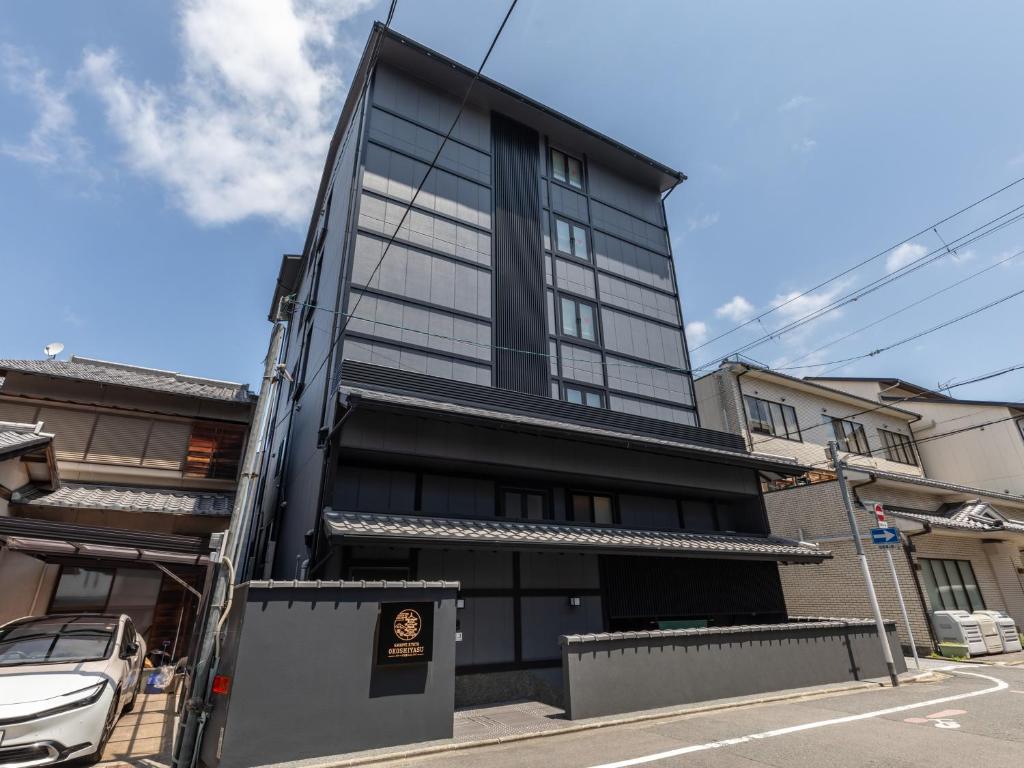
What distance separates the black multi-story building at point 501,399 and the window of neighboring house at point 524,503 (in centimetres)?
6

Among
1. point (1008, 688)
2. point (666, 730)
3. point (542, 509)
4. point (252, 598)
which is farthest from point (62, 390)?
point (1008, 688)

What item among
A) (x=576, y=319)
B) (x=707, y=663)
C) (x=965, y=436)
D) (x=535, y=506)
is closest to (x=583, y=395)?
(x=576, y=319)

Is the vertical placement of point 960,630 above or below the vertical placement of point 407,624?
below

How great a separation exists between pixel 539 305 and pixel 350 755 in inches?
560

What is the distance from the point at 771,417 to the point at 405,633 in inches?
866

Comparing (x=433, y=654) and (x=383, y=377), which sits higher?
(x=383, y=377)

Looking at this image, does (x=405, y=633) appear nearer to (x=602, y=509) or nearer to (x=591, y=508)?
(x=591, y=508)

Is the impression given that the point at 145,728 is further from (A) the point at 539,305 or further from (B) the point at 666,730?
(A) the point at 539,305

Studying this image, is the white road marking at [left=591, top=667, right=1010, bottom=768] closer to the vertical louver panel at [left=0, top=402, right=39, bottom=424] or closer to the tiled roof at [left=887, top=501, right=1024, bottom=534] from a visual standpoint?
the tiled roof at [left=887, top=501, right=1024, bottom=534]

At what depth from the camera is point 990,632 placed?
16688mm

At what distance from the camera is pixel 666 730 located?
26.8 ft

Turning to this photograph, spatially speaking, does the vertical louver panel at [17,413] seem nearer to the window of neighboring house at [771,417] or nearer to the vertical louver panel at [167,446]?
the vertical louver panel at [167,446]

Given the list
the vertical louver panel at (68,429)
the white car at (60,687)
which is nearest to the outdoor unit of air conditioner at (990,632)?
the white car at (60,687)

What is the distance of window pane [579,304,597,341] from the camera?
754 inches
